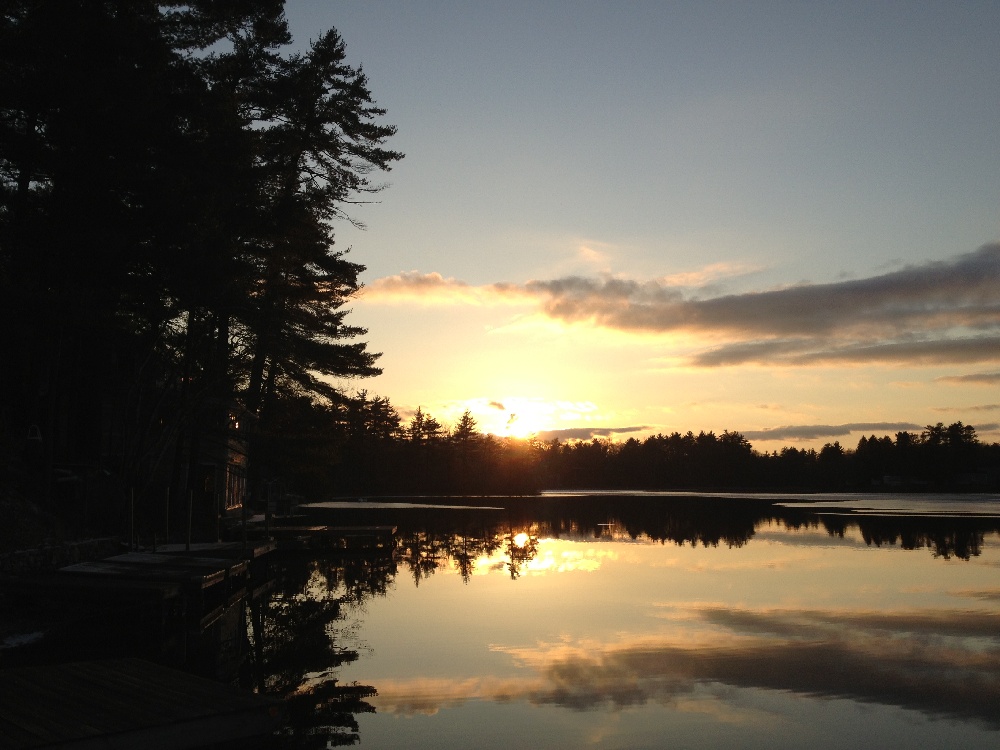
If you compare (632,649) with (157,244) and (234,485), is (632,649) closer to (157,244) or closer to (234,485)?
(157,244)

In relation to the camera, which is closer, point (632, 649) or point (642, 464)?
point (632, 649)

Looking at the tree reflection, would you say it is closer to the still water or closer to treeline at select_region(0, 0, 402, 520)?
the still water

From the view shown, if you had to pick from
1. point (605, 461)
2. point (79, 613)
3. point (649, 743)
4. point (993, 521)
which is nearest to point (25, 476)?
point (79, 613)

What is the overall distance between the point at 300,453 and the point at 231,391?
31.5 ft

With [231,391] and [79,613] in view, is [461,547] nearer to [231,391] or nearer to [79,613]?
[231,391]

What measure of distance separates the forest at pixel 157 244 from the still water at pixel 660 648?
703cm

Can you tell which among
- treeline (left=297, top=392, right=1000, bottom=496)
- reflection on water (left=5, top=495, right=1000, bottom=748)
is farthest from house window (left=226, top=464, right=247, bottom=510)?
treeline (left=297, top=392, right=1000, bottom=496)

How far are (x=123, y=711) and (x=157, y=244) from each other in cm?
1673

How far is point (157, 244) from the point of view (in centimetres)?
2378

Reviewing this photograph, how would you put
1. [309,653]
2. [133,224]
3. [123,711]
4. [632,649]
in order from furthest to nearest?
[133,224]
[632,649]
[309,653]
[123,711]

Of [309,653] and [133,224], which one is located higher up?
[133,224]

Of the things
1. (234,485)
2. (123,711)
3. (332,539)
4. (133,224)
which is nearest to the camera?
(123,711)

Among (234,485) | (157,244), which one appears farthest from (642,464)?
(157,244)

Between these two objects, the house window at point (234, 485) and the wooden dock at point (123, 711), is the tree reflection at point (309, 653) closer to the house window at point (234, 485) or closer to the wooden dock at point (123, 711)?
the wooden dock at point (123, 711)
